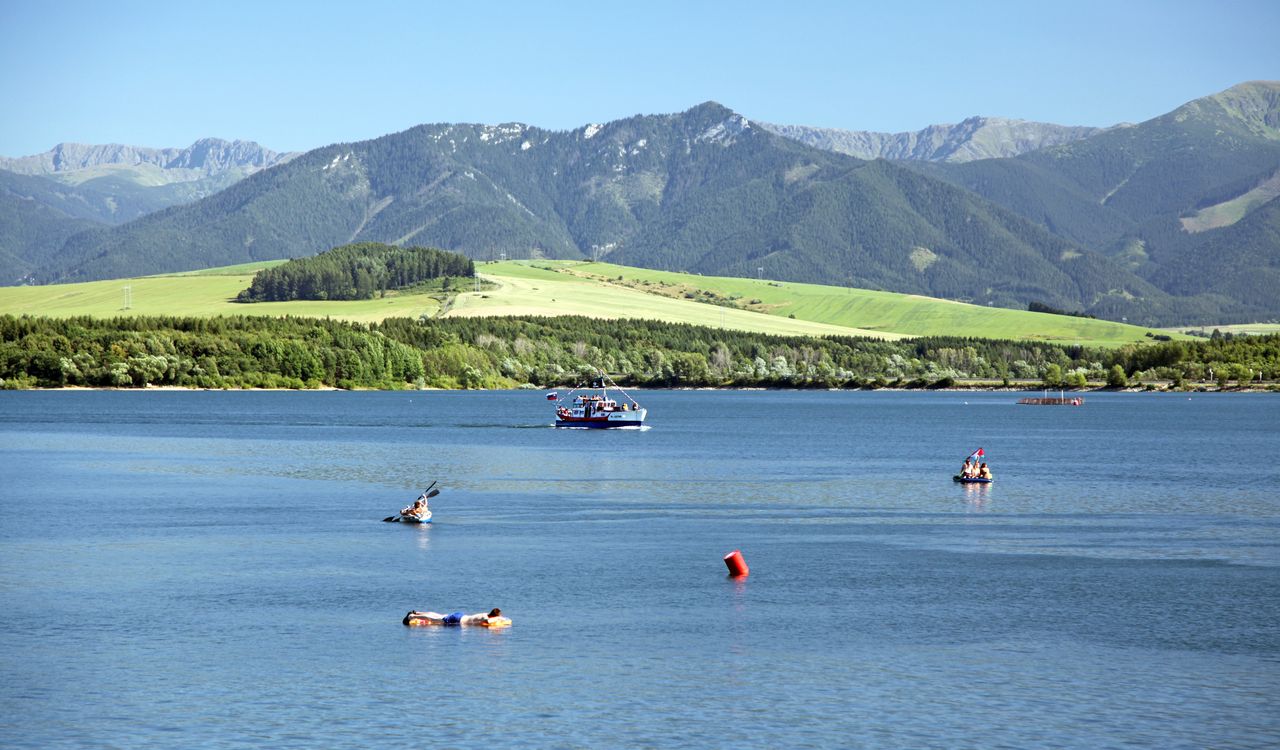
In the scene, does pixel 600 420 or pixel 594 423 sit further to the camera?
pixel 594 423

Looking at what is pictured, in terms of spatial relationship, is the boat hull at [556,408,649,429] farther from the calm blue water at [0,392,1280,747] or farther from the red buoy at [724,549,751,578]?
the red buoy at [724,549,751,578]

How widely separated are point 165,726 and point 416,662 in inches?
295

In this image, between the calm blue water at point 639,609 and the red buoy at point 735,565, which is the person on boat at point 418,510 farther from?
the red buoy at point 735,565

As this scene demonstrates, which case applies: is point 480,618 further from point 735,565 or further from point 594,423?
point 594,423

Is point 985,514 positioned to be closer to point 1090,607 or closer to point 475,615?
point 1090,607

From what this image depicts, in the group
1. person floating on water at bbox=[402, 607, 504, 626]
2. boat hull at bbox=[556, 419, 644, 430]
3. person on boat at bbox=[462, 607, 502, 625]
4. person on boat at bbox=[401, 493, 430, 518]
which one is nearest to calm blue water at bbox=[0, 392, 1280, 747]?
person floating on water at bbox=[402, 607, 504, 626]

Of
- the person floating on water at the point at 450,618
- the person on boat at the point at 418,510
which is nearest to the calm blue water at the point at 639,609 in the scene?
the person floating on water at the point at 450,618

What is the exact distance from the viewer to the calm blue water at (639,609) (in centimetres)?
3162

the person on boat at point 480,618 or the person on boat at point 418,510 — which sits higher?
the person on boat at point 418,510

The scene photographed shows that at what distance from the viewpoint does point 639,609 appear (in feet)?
146

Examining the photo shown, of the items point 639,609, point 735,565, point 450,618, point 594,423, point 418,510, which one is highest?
point 594,423

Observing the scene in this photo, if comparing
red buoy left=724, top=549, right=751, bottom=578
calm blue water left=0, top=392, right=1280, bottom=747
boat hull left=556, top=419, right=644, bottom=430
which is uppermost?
boat hull left=556, top=419, right=644, bottom=430

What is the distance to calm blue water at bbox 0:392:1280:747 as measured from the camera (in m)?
31.6

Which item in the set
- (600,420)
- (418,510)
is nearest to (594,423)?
(600,420)
